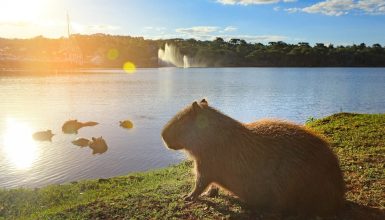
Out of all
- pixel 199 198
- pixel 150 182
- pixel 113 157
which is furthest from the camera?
pixel 113 157

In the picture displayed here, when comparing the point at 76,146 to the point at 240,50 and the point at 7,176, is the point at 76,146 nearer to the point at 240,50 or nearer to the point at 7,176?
the point at 7,176

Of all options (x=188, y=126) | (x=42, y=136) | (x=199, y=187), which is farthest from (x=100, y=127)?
(x=188, y=126)

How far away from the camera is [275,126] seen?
7.71m

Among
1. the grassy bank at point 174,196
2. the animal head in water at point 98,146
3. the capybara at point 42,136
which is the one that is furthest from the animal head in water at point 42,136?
the grassy bank at point 174,196

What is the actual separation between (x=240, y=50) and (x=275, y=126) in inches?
7267

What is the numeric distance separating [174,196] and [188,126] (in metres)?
1.80

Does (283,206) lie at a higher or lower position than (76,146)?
higher

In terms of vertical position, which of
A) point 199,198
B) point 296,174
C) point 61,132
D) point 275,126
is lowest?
point 61,132

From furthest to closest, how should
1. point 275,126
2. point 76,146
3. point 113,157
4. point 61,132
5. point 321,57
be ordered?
point 321,57, point 61,132, point 76,146, point 113,157, point 275,126

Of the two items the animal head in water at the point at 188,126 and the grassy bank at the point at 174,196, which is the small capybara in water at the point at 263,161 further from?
the grassy bank at the point at 174,196

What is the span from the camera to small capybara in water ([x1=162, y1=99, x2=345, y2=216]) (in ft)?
22.8

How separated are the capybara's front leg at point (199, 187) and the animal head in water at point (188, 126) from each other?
0.68 m

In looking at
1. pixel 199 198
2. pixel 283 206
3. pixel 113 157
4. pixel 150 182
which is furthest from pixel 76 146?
pixel 283 206

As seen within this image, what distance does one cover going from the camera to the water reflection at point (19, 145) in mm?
20391
